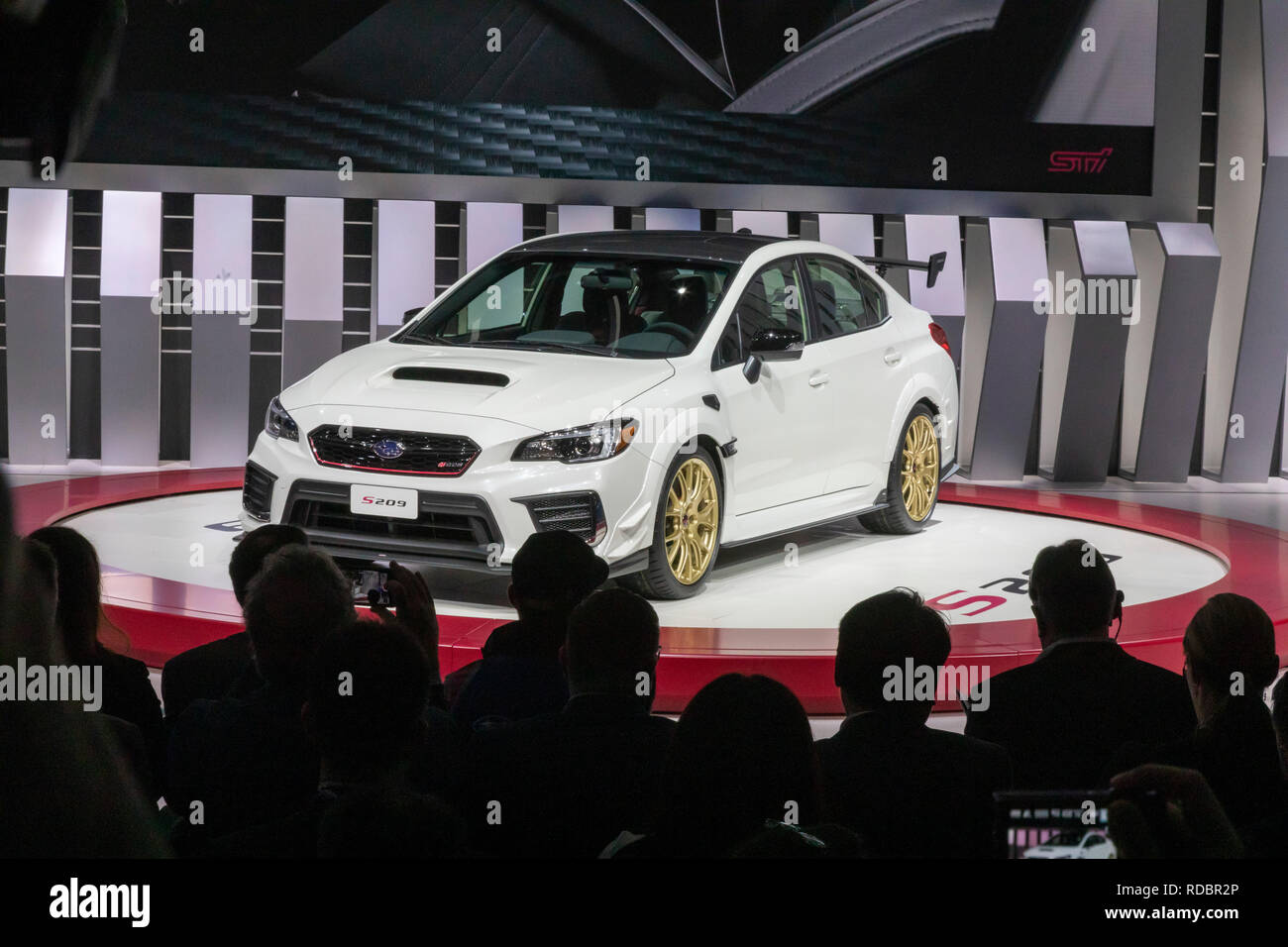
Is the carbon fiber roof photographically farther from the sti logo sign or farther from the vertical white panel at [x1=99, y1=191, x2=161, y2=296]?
the sti logo sign

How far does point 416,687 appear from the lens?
2469 millimetres

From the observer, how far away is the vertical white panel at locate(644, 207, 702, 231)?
455 inches

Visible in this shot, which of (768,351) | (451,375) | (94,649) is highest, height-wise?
(768,351)

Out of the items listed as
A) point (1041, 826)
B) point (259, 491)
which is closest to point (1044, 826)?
point (1041, 826)

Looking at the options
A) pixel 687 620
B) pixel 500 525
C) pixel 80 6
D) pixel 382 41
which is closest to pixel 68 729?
pixel 80 6

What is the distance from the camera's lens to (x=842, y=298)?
817 cm

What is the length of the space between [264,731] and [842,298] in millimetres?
5715

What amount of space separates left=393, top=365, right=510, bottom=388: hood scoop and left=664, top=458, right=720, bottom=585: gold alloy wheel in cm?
88

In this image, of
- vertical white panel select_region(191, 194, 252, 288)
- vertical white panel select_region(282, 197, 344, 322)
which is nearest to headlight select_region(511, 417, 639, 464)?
vertical white panel select_region(282, 197, 344, 322)

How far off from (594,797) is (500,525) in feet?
11.0

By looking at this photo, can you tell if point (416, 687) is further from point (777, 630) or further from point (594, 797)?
point (777, 630)

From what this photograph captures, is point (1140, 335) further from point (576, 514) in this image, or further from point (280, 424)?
point (280, 424)

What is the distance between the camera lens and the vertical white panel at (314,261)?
11062 mm

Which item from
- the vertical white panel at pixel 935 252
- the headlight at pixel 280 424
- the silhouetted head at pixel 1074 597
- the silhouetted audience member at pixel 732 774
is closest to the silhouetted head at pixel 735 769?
the silhouetted audience member at pixel 732 774
